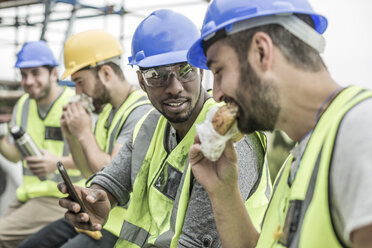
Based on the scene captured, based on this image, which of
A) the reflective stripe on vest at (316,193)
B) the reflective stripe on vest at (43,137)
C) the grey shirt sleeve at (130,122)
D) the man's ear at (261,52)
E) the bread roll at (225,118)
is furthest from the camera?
the reflective stripe on vest at (43,137)

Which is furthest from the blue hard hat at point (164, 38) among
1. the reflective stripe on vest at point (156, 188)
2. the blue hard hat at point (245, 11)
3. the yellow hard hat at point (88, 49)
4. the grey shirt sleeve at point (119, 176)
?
the yellow hard hat at point (88, 49)

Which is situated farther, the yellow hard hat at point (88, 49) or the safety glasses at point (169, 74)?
the yellow hard hat at point (88, 49)

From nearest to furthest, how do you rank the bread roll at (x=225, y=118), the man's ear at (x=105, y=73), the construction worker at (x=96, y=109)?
the bread roll at (x=225, y=118) → the construction worker at (x=96, y=109) → the man's ear at (x=105, y=73)

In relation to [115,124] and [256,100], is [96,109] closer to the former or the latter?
[115,124]

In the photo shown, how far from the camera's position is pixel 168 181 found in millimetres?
1994

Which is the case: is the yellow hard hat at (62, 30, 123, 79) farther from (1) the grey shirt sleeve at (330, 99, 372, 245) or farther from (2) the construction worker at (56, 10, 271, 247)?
(1) the grey shirt sleeve at (330, 99, 372, 245)

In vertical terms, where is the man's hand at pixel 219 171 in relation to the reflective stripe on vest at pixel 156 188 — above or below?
Result: above

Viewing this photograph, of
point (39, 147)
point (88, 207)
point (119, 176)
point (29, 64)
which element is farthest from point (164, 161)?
point (29, 64)

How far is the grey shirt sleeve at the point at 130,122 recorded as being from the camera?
287cm

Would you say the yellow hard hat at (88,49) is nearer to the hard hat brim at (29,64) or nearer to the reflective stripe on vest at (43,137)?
the reflective stripe on vest at (43,137)

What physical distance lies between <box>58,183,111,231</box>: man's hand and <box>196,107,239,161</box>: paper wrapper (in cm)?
83

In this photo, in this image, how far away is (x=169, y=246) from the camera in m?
1.85

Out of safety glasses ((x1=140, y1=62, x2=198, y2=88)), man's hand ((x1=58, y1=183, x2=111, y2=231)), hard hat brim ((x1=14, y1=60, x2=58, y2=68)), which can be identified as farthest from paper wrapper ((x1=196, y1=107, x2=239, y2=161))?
hard hat brim ((x1=14, y1=60, x2=58, y2=68))

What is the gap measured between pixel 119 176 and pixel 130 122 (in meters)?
0.70
